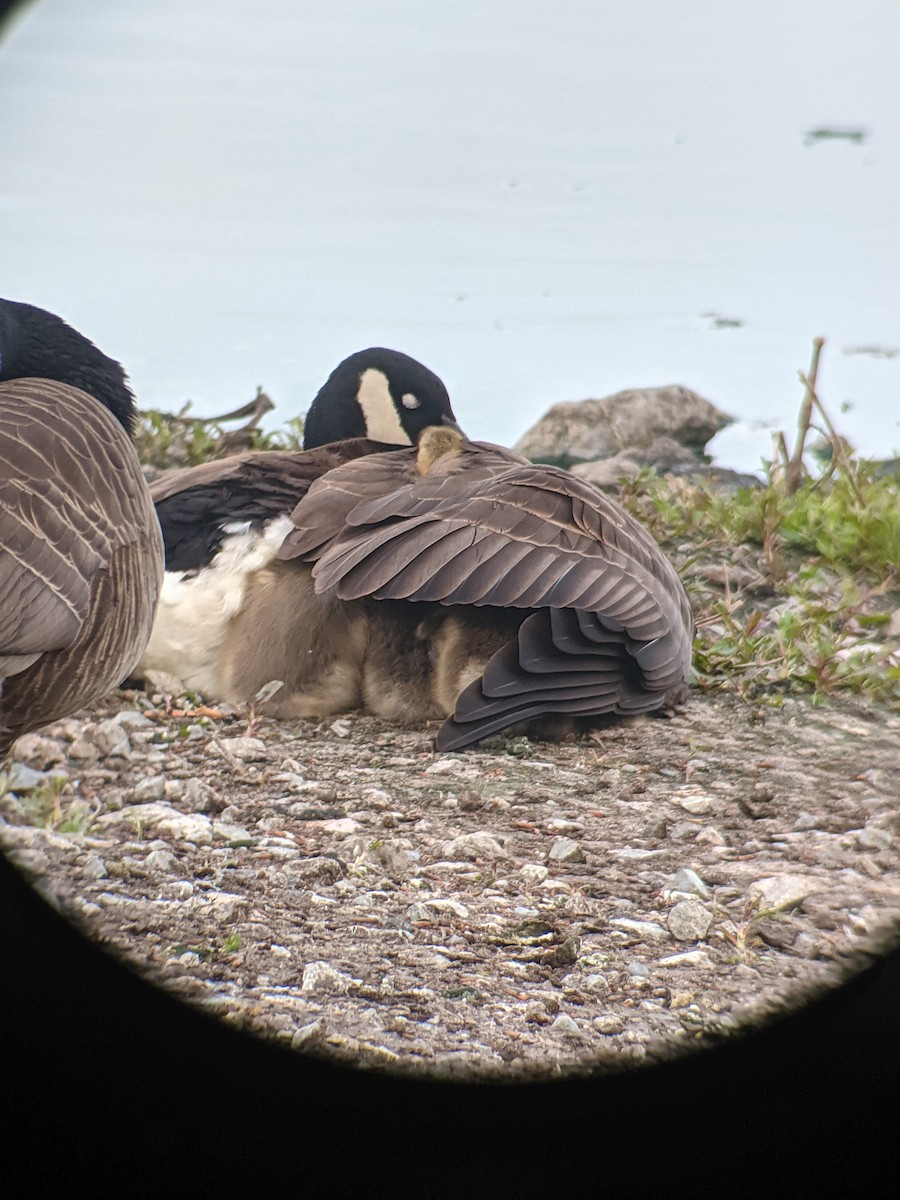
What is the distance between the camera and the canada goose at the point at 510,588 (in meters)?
1.44

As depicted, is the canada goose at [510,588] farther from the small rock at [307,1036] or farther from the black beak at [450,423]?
the small rock at [307,1036]

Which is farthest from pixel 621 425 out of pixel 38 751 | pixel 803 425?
pixel 38 751

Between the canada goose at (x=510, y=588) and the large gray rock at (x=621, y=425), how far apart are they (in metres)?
0.04

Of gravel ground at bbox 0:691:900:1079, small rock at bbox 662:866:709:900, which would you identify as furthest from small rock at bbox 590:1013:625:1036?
small rock at bbox 662:866:709:900

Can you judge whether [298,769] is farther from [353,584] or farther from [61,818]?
[353,584]

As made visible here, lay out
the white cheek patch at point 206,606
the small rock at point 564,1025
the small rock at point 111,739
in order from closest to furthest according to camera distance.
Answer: the small rock at point 564,1025 < the small rock at point 111,739 < the white cheek patch at point 206,606

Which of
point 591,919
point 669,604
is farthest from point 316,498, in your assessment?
point 591,919

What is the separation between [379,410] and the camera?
5.48 feet

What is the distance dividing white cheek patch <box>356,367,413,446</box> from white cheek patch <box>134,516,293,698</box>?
20 centimetres

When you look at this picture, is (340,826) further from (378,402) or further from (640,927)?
(378,402)

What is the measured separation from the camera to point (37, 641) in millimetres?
1211

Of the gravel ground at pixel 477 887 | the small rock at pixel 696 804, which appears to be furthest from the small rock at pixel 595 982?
the small rock at pixel 696 804

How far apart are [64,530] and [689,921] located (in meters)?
0.74

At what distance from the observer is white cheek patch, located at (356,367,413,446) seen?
132 centimetres
